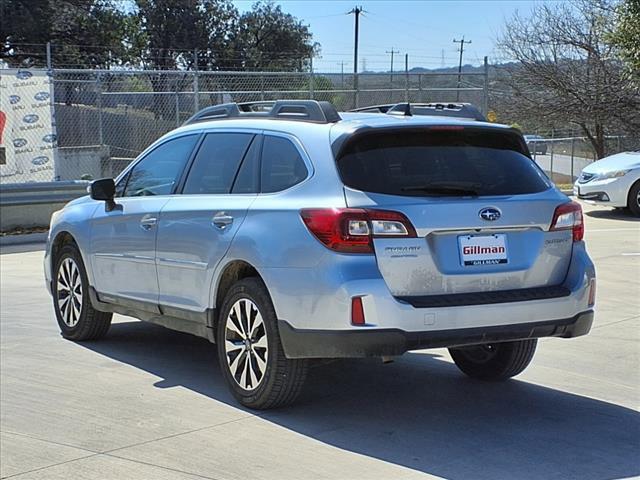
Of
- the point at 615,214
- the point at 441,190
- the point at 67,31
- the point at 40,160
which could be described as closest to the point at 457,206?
the point at 441,190

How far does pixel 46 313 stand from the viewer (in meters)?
8.91

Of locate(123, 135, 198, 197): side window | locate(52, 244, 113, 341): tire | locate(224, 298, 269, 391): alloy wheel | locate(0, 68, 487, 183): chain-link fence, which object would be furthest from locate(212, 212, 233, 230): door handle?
locate(0, 68, 487, 183): chain-link fence

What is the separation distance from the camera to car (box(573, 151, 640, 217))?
52.2 feet

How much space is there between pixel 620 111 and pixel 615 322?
58.8ft

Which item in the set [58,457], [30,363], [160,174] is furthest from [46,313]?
[58,457]

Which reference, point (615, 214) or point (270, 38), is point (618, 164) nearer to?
point (615, 214)

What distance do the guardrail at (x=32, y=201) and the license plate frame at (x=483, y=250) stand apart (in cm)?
1176

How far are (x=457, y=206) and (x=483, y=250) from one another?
30 centimetres

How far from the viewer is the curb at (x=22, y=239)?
1445cm

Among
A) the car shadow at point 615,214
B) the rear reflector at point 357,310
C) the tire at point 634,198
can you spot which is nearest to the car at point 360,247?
the rear reflector at point 357,310

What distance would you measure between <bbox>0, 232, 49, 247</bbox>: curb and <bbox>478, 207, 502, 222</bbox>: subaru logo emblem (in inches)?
417

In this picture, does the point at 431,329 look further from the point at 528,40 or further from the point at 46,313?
the point at 528,40

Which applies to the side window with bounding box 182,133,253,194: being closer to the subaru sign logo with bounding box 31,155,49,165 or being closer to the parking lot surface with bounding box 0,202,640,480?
the parking lot surface with bounding box 0,202,640,480

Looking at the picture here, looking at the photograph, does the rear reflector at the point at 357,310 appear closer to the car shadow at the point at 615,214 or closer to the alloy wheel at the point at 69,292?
A: the alloy wheel at the point at 69,292
